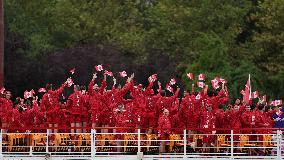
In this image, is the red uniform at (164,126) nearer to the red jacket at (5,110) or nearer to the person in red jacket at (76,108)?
the person in red jacket at (76,108)

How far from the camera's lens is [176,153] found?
95.2ft

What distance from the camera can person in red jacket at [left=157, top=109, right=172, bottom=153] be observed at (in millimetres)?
28969

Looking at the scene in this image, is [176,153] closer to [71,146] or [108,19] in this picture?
[71,146]

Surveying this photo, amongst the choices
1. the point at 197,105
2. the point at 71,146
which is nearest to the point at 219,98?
the point at 197,105

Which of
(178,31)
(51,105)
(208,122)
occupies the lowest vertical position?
(208,122)

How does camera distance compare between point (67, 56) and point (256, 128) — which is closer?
point (256, 128)

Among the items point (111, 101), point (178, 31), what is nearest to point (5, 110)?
point (111, 101)

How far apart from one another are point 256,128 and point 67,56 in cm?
3372

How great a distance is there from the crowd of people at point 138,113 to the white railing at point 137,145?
26 centimetres

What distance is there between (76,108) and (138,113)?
1974mm

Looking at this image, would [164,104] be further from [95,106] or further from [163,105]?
[95,106]

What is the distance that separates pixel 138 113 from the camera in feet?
98.0

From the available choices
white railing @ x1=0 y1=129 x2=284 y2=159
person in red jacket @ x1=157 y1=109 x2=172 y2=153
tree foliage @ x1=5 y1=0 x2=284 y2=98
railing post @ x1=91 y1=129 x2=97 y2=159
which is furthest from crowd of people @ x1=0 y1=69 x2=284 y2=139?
tree foliage @ x1=5 y1=0 x2=284 y2=98

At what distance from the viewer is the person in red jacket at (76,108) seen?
30.5 m
